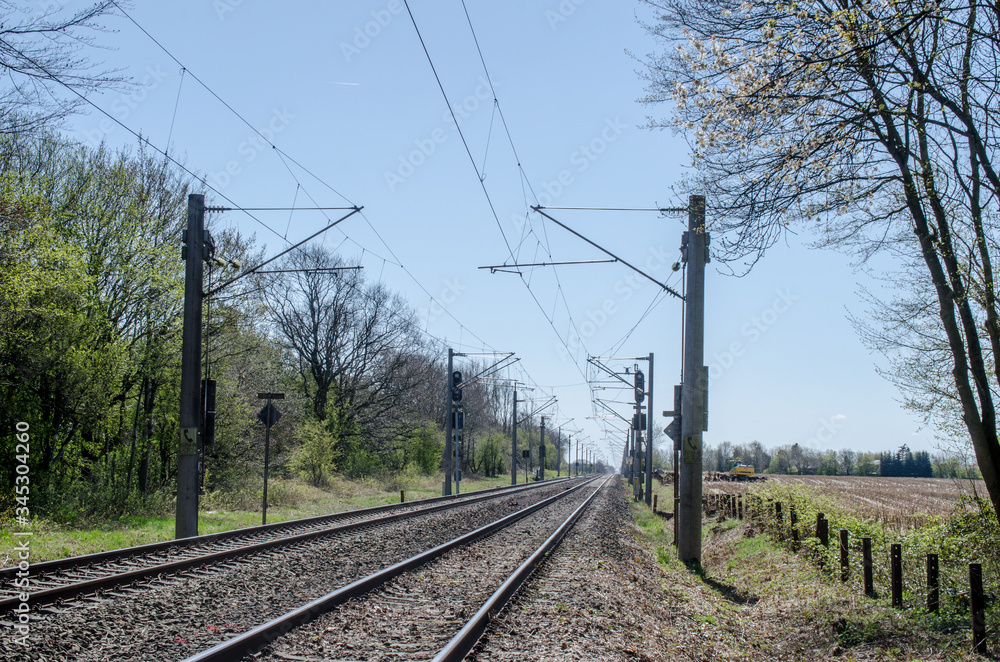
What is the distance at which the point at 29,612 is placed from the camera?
21.8 ft

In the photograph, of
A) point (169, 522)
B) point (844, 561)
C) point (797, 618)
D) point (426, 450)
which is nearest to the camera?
point (797, 618)

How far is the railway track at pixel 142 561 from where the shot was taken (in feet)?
24.5

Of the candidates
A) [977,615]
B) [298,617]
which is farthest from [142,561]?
[977,615]

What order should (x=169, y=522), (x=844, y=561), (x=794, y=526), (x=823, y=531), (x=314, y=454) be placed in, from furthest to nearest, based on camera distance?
1. (x=314, y=454)
2. (x=169, y=522)
3. (x=794, y=526)
4. (x=823, y=531)
5. (x=844, y=561)

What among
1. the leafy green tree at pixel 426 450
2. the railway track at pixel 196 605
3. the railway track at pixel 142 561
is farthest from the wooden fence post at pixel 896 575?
the leafy green tree at pixel 426 450

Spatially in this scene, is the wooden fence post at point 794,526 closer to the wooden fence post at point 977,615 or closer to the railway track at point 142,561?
the wooden fence post at point 977,615

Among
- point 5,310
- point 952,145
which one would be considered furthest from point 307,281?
point 952,145

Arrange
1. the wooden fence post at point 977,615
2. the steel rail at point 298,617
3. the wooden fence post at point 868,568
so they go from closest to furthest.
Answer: the steel rail at point 298,617, the wooden fence post at point 977,615, the wooden fence post at point 868,568

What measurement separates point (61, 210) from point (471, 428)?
1992 inches

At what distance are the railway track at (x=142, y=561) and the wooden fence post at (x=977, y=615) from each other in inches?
353

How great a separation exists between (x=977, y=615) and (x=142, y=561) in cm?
1006

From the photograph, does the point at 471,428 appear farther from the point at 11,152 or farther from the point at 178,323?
the point at 11,152

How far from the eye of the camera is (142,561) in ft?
32.4

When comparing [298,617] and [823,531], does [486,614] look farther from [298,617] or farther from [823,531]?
[823,531]
